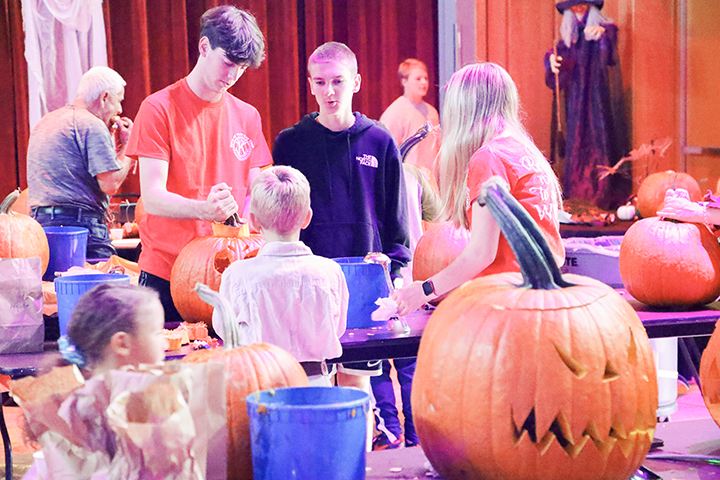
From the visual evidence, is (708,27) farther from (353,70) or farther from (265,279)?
(265,279)

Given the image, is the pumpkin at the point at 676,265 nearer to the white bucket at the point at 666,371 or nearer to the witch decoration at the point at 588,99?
the white bucket at the point at 666,371

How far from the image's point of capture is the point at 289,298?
1.85 meters

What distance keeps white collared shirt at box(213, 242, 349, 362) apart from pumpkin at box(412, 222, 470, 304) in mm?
672

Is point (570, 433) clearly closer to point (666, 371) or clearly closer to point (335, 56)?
point (335, 56)

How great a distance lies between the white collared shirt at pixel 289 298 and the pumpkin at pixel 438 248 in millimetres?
672

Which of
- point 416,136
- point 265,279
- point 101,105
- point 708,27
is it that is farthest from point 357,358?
point 708,27

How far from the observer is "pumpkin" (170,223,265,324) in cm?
225

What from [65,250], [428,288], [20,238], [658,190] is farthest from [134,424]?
[658,190]

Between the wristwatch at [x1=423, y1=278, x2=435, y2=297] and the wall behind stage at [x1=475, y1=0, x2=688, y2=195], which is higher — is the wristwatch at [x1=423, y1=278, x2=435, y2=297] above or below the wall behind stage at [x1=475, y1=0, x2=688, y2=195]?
below

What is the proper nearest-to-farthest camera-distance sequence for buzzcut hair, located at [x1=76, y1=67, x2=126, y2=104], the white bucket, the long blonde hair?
the long blonde hair → the white bucket → buzzcut hair, located at [x1=76, y1=67, x2=126, y2=104]

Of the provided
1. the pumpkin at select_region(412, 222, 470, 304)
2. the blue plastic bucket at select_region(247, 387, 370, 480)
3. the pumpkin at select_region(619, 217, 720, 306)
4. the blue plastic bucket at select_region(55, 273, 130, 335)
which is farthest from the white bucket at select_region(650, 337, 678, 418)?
the blue plastic bucket at select_region(247, 387, 370, 480)

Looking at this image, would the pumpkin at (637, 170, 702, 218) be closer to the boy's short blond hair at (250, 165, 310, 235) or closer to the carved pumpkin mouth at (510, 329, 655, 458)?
the boy's short blond hair at (250, 165, 310, 235)

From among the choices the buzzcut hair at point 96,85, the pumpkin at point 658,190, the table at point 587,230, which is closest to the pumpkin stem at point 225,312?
the buzzcut hair at point 96,85

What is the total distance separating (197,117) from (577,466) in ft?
5.57
